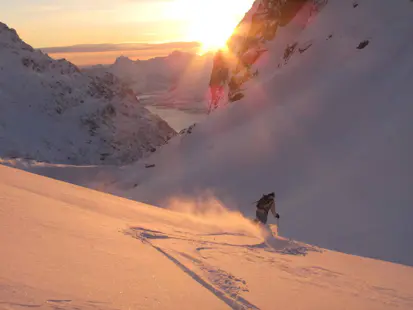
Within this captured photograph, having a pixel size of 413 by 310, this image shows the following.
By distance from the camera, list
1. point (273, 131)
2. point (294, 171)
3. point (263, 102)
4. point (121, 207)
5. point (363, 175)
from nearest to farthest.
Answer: point (121, 207) < point (363, 175) < point (294, 171) < point (273, 131) < point (263, 102)

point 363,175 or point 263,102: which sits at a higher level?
point 263,102

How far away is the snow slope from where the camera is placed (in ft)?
10.4

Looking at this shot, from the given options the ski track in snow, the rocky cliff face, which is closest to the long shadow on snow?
the ski track in snow

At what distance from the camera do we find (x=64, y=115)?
4419 centimetres

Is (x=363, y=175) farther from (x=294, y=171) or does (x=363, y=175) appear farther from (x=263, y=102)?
(x=263, y=102)

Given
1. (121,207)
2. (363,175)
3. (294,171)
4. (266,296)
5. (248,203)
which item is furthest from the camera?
(294,171)

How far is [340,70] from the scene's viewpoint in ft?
81.4

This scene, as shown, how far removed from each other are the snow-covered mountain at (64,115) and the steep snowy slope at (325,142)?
13.7 metres

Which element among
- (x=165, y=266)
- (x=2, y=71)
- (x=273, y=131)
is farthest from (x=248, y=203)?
(x=2, y=71)

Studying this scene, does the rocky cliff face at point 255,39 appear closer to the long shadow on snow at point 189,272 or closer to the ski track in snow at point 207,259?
the ski track in snow at point 207,259

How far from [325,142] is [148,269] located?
1763 centimetres

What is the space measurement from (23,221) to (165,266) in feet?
5.50

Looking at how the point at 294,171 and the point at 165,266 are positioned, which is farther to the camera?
the point at 294,171

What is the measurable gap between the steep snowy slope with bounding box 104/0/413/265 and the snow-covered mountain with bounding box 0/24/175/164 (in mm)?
13743
